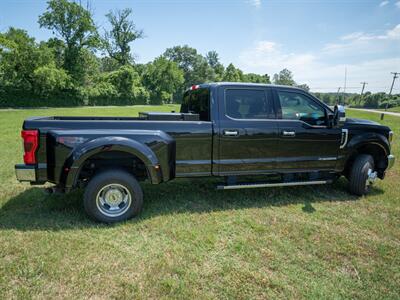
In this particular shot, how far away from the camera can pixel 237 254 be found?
3.06m

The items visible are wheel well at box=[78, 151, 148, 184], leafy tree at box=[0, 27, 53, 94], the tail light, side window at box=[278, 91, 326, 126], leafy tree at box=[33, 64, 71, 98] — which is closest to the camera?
the tail light

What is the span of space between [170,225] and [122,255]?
84 centimetres

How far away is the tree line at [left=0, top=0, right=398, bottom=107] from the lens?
3238 centimetres

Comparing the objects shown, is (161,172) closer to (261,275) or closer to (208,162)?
(208,162)

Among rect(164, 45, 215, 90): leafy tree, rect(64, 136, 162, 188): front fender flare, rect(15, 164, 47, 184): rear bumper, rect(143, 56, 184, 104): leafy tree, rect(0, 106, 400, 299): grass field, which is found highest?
rect(164, 45, 215, 90): leafy tree

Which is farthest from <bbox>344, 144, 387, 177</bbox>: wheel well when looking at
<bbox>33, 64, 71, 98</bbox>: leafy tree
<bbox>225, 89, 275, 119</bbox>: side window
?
<bbox>33, 64, 71, 98</bbox>: leafy tree

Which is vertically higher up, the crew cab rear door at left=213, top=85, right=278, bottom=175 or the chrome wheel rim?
the crew cab rear door at left=213, top=85, right=278, bottom=175

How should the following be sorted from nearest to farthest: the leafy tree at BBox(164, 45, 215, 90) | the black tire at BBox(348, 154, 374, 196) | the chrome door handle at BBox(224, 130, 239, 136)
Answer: the chrome door handle at BBox(224, 130, 239, 136) → the black tire at BBox(348, 154, 374, 196) → the leafy tree at BBox(164, 45, 215, 90)

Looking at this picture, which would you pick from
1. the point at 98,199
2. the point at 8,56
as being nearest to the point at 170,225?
the point at 98,199

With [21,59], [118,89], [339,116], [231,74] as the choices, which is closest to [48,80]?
[21,59]

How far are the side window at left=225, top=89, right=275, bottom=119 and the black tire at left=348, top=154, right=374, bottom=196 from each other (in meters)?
1.87

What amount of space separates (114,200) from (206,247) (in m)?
1.44

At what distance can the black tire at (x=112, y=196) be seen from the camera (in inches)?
139

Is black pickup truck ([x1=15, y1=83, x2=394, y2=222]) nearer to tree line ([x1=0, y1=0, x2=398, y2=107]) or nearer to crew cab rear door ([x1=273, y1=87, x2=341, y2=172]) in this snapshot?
crew cab rear door ([x1=273, y1=87, x2=341, y2=172])
